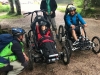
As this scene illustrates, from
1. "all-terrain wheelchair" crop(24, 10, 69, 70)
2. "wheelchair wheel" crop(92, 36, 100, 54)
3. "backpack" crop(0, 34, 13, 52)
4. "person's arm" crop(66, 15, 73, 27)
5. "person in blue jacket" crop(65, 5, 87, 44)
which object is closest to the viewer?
"backpack" crop(0, 34, 13, 52)

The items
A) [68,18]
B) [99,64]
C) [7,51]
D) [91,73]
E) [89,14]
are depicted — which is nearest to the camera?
[7,51]

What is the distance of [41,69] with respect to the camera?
18.3 ft

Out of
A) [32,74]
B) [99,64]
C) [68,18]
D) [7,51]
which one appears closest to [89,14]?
[68,18]

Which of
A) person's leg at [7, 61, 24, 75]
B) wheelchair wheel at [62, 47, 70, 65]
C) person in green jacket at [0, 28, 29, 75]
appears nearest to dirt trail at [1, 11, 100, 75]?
wheelchair wheel at [62, 47, 70, 65]

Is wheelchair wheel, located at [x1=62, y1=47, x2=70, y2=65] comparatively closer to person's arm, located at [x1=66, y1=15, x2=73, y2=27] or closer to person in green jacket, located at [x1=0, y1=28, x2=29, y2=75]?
person's arm, located at [x1=66, y1=15, x2=73, y2=27]

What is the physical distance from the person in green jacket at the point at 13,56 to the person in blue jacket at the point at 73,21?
2499mm

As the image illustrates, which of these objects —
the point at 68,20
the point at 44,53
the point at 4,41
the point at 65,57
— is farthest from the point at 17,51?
the point at 68,20

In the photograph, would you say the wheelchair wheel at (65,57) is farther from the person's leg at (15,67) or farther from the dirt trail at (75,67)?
the person's leg at (15,67)

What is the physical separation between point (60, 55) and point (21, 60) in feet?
5.08

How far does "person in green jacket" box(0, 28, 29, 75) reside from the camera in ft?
13.9

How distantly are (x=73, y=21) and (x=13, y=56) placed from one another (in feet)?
10.8

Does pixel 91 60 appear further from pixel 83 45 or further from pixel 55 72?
pixel 55 72

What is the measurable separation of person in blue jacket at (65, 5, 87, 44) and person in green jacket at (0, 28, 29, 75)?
2.50 m

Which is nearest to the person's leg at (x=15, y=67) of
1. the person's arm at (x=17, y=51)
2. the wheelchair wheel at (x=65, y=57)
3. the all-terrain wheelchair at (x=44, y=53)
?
the person's arm at (x=17, y=51)
